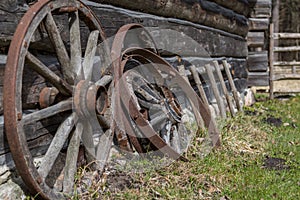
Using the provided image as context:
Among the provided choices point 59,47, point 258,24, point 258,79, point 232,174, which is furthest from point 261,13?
point 59,47

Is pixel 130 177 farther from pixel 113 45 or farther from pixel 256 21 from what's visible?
pixel 256 21

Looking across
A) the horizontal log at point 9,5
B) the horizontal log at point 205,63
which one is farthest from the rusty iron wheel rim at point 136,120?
the horizontal log at point 205,63

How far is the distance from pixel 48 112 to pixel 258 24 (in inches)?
270

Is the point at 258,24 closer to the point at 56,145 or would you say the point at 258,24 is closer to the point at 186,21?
the point at 186,21

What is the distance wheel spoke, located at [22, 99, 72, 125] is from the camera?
2.35m

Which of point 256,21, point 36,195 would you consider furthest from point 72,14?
point 256,21

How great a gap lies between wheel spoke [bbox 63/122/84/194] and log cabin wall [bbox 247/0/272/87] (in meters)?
6.44

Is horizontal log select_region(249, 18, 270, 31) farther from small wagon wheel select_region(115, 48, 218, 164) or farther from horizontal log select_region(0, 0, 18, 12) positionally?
horizontal log select_region(0, 0, 18, 12)

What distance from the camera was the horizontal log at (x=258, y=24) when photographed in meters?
8.49

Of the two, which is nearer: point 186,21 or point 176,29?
point 176,29

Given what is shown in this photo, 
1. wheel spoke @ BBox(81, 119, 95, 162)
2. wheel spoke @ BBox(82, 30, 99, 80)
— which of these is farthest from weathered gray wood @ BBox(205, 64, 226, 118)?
wheel spoke @ BBox(81, 119, 95, 162)

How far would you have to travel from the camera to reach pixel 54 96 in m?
2.73

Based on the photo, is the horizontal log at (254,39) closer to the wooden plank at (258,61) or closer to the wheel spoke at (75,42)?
the wooden plank at (258,61)

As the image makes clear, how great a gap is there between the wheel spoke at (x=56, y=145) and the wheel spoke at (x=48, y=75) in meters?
0.19
